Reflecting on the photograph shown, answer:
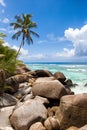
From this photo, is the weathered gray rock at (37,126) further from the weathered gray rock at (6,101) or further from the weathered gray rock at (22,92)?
the weathered gray rock at (22,92)

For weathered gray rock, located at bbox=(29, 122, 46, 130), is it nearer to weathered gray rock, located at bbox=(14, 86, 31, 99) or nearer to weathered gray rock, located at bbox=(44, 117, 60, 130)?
weathered gray rock, located at bbox=(44, 117, 60, 130)

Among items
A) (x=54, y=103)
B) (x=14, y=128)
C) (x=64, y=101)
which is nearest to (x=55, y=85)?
(x=54, y=103)

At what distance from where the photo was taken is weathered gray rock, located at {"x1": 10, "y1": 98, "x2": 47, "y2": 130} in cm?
961

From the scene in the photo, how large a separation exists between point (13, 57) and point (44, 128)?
23.1ft

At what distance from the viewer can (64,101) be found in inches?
386

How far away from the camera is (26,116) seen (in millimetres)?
9914

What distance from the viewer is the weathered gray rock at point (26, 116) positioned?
9609 mm

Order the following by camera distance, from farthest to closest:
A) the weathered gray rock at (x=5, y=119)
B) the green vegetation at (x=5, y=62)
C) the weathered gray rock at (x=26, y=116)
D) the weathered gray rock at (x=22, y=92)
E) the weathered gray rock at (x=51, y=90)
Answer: the weathered gray rock at (x=22, y=92), the green vegetation at (x=5, y=62), the weathered gray rock at (x=51, y=90), the weathered gray rock at (x=5, y=119), the weathered gray rock at (x=26, y=116)

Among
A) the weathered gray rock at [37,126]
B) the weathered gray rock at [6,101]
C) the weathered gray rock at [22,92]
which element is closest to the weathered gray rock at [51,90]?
the weathered gray rock at [6,101]

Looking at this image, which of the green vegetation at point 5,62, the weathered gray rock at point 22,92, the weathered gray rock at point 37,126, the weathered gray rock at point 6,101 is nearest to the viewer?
the weathered gray rock at point 37,126

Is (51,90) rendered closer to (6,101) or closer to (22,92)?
(6,101)

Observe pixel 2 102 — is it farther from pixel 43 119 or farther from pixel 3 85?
pixel 43 119

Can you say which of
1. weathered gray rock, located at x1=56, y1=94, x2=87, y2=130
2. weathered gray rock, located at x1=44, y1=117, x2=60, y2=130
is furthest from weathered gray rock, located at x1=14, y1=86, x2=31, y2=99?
weathered gray rock, located at x1=56, y1=94, x2=87, y2=130

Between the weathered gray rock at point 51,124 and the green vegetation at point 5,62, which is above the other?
the green vegetation at point 5,62
